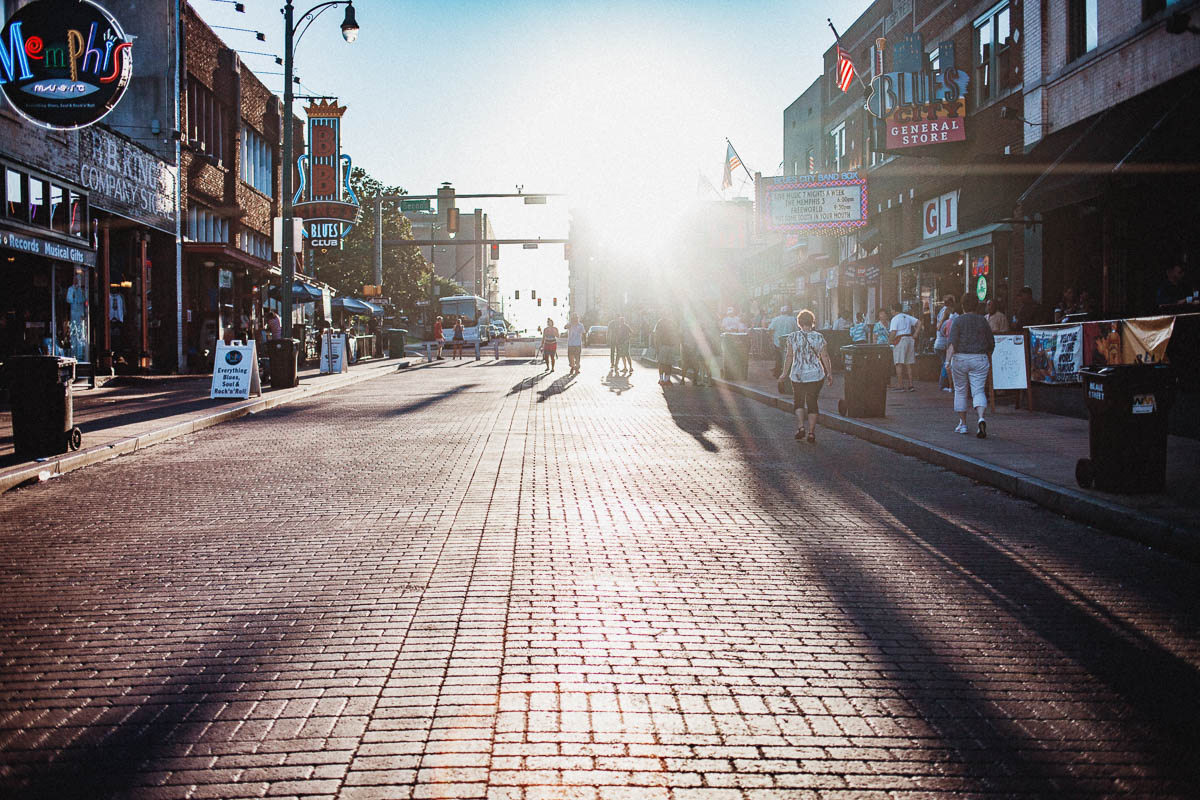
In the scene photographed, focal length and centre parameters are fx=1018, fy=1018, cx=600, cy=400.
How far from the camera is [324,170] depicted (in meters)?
37.6

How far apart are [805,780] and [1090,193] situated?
1479 cm

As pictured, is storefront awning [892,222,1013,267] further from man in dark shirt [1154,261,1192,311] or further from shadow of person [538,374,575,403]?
shadow of person [538,374,575,403]

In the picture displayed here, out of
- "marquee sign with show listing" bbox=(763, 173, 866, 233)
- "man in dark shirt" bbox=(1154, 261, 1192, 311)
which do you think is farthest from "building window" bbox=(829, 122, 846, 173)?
"man in dark shirt" bbox=(1154, 261, 1192, 311)

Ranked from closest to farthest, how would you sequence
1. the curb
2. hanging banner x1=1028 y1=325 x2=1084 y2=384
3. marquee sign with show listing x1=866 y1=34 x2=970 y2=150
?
the curb → hanging banner x1=1028 y1=325 x2=1084 y2=384 → marquee sign with show listing x1=866 y1=34 x2=970 y2=150

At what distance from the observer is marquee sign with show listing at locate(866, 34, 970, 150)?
940 inches

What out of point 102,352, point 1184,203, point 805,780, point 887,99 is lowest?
point 805,780

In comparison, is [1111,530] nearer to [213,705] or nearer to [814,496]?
[814,496]

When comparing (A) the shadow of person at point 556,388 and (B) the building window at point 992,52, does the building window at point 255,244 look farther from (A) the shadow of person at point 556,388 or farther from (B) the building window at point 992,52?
(B) the building window at point 992,52

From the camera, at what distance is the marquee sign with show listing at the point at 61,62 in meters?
18.1

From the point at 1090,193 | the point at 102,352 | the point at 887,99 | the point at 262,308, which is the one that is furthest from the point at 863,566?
the point at 262,308

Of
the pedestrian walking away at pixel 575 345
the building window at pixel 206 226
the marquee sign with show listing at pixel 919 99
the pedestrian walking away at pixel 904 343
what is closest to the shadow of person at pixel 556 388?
the pedestrian walking away at pixel 575 345

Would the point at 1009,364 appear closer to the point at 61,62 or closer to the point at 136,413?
the point at 136,413

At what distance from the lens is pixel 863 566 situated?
20.8ft

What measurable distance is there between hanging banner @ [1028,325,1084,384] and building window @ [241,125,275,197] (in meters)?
29.7
